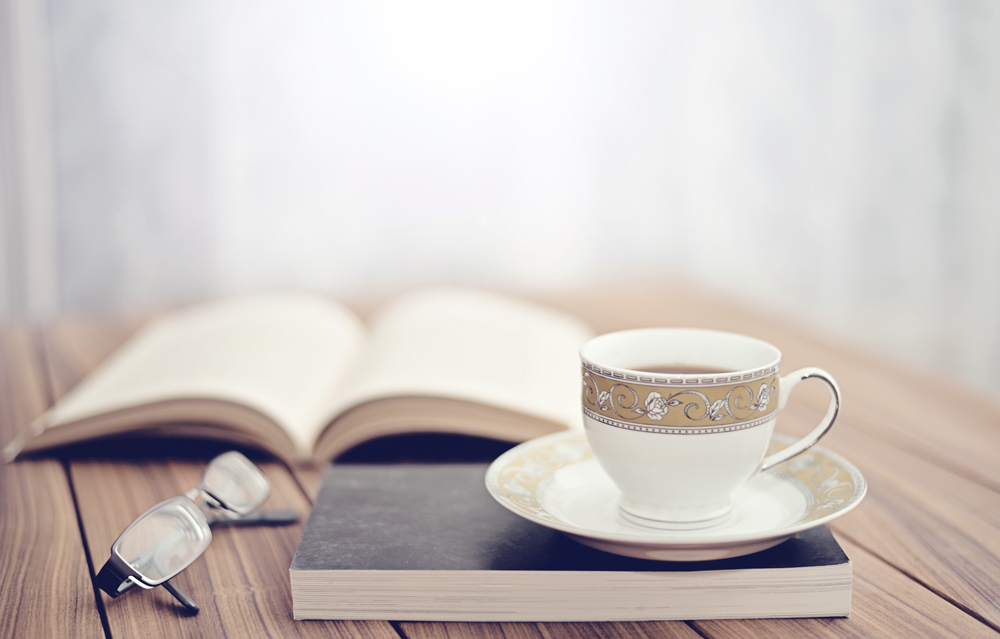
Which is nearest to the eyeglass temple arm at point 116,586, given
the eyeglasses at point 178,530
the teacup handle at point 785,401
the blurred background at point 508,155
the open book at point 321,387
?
the eyeglasses at point 178,530

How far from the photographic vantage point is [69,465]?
2.38 ft

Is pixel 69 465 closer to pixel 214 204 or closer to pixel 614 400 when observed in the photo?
pixel 614 400

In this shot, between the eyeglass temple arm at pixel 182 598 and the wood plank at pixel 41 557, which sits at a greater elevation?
the eyeglass temple arm at pixel 182 598

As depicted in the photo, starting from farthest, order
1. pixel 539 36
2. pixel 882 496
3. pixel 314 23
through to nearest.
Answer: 1. pixel 539 36
2. pixel 314 23
3. pixel 882 496

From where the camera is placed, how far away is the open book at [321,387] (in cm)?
70

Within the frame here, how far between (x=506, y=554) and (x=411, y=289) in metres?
1.25

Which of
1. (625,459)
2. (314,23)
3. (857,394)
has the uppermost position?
(314,23)

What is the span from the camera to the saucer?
44cm

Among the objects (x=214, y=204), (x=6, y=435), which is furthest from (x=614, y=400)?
(x=214, y=204)

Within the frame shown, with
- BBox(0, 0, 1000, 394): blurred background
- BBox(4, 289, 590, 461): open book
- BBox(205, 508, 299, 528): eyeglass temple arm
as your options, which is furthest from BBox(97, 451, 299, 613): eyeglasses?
BBox(0, 0, 1000, 394): blurred background

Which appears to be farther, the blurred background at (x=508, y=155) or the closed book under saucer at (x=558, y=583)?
the blurred background at (x=508, y=155)

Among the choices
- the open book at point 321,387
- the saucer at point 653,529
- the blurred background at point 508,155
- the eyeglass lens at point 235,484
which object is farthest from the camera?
the blurred background at point 508,155

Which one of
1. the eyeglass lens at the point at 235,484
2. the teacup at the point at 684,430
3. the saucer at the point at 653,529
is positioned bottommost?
the eyeglass lens at the point at 235,484

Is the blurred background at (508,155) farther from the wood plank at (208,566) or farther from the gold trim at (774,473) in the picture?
the gold trim at (774,473)
